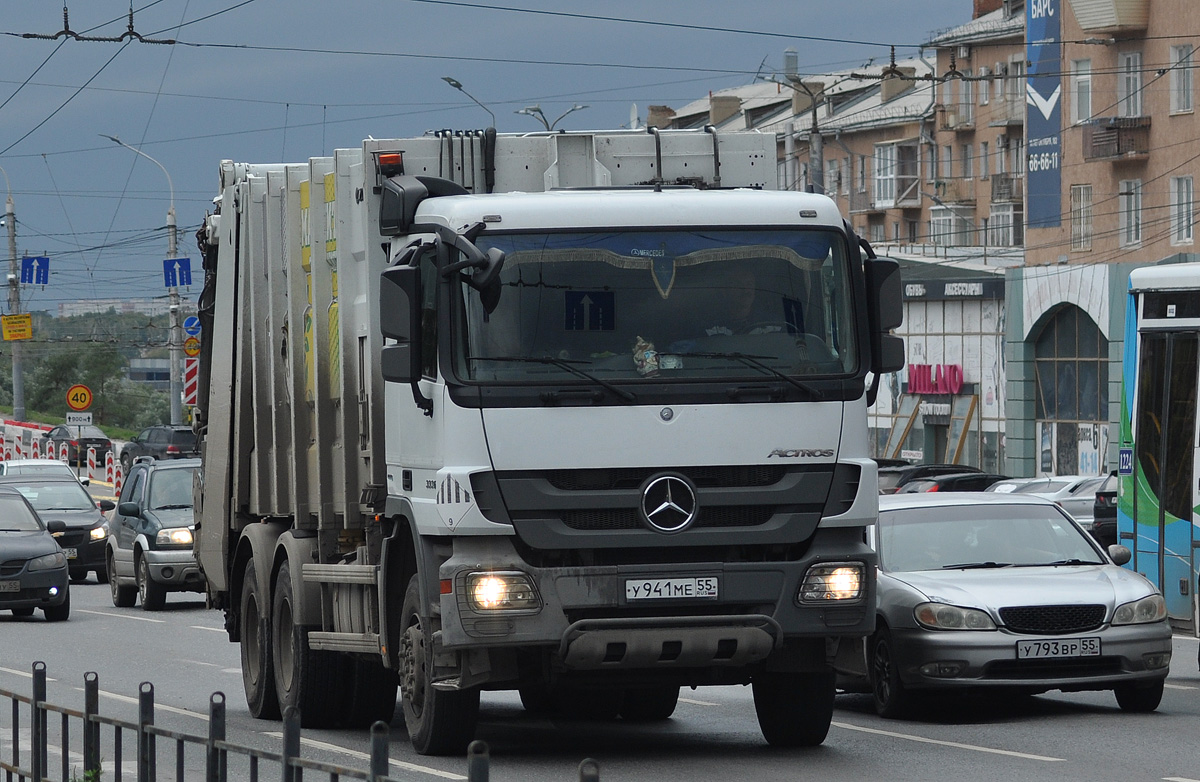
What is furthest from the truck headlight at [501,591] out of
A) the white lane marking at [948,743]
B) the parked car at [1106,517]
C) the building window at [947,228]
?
the building window at [947,228]

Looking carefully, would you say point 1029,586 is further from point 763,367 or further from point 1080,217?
point 1080,217

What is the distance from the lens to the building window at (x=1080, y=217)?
176 ft

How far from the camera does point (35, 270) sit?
60.1 meters

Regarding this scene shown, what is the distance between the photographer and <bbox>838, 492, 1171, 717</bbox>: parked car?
12.6 metres

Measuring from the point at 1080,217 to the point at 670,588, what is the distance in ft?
151

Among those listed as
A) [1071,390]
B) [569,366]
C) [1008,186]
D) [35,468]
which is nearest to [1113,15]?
[1071,390]

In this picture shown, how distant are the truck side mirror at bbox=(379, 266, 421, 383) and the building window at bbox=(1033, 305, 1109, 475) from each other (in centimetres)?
4156

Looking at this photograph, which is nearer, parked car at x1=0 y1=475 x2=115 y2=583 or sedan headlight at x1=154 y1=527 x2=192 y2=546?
sedan headlight at x1=154 y1=527 x2=192 y2=546

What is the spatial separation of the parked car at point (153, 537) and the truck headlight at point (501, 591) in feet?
54.1

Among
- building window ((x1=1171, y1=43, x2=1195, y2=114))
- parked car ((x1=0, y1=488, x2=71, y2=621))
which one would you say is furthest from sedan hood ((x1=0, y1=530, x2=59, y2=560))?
building window ((x1=1171, y1=43, x2=1195, y2=114))

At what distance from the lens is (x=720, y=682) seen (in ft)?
34.1

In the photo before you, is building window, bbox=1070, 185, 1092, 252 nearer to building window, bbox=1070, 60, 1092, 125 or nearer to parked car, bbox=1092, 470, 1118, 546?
building window, bbox=1070, 60, 1092, 125

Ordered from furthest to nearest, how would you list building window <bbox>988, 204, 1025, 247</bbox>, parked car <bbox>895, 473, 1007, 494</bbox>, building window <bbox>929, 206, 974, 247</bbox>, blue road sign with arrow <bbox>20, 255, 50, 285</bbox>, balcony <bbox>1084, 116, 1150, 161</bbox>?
1. building window <bbox>929, 206, 974, 247</bbox>
2. building window <bbox>988, 204, 1025, 247</bbox>
3. blue road sign with arrow <bbox>20, 255, 50, 285</bbox>
4. balcony <bbox>1084, 116, 1150, 161</bbox>
5. parked car <bbox>895, 473, 1007, 494</bbox>

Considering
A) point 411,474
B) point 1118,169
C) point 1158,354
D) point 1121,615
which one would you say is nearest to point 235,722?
point 411,474
